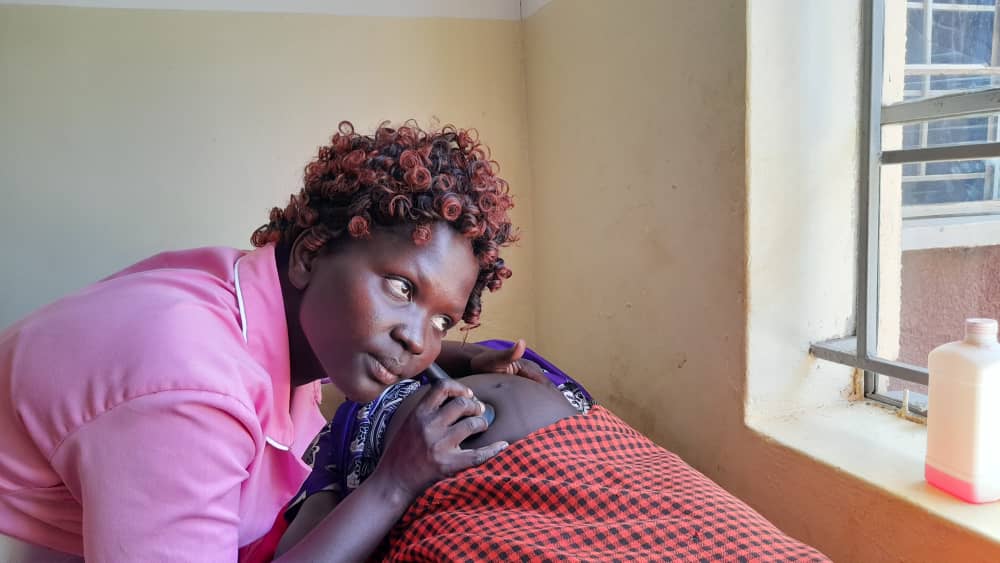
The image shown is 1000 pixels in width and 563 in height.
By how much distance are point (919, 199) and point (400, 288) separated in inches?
39.7

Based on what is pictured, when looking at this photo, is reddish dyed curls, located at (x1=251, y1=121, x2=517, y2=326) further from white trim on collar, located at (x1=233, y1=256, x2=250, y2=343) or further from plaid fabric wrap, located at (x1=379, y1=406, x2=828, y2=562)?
plaid fabric wrap, located at (x1=379, y1=406, x2=828, y2=562)

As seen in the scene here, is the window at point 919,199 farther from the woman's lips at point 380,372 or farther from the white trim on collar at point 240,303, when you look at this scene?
the white trim on collar at point 240,303

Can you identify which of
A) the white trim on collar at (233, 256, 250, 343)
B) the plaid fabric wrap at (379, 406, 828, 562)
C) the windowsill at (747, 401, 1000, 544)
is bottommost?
the windowsill at (747, 401, 1000, 544)

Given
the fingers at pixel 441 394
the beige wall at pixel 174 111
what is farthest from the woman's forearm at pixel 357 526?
the beige wall at pixel 174 111

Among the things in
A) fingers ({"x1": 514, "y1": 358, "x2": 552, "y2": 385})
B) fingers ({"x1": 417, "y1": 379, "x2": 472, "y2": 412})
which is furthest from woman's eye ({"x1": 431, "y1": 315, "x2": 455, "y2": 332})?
fingers ({"x1": 514, "y1": 358, "x2": 552, "y2": 385})

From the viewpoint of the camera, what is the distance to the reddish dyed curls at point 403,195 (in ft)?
3.17

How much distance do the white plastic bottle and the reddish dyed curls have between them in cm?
66

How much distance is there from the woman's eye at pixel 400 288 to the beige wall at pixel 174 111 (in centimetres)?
80

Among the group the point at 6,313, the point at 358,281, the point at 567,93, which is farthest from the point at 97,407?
the point at 567,93

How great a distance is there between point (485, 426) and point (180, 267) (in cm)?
54

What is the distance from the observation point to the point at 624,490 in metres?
0.99

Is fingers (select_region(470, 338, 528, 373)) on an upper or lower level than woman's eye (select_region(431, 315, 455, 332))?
lower

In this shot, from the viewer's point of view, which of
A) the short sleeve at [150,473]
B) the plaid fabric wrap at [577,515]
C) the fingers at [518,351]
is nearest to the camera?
the short sleeve at [150,473]

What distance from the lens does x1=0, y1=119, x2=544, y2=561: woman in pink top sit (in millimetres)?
751
